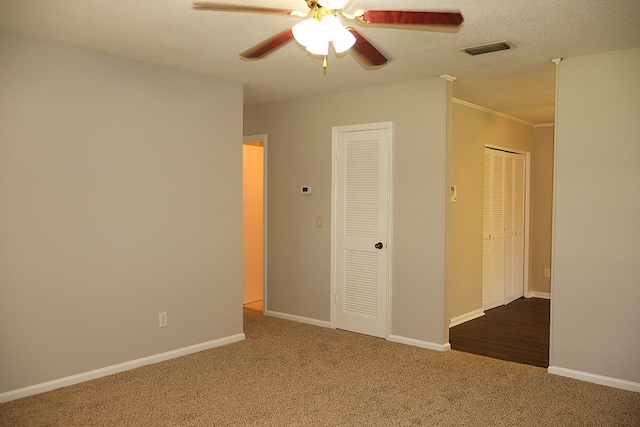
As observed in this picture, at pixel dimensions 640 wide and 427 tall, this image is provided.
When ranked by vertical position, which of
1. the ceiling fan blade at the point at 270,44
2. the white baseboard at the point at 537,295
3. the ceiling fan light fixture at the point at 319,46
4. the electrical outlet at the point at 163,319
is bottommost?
the white baseboard at the point at 537,295

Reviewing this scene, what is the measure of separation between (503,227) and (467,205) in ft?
3.76

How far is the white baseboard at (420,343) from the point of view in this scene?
4.69m

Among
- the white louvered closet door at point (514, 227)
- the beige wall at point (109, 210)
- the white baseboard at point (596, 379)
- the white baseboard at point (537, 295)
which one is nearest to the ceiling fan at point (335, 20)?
the beige wall at point (109, 210)

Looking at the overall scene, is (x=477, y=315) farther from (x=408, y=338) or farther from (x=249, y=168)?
(x=249, y=168)

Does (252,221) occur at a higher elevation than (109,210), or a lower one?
lower

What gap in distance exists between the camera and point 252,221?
6.91 meters

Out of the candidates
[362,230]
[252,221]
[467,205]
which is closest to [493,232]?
[467,205]

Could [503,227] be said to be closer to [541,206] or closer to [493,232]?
[493,232]

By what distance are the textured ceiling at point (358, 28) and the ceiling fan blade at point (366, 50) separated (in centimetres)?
38

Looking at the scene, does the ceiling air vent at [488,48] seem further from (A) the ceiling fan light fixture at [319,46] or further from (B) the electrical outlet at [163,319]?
(B) the electrical outlet at [163,319]

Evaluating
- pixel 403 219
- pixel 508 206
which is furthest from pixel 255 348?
pixel 508 206

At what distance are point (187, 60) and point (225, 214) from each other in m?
1.42

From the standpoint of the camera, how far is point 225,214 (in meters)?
4.90

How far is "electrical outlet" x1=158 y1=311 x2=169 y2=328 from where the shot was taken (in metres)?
4.40
